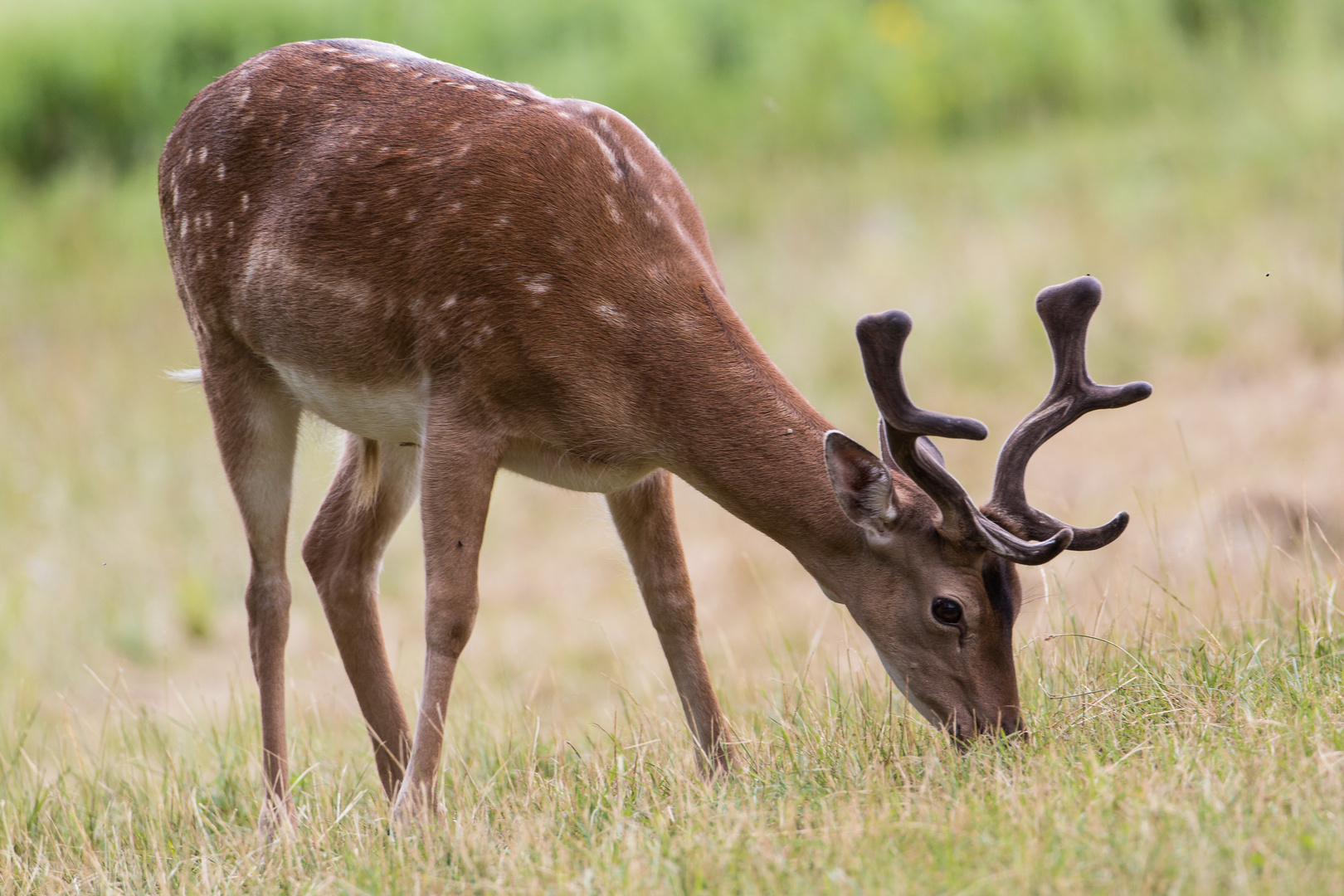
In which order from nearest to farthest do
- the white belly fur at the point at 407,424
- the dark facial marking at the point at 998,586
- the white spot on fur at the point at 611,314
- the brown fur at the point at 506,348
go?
the dark facial marking at the point at 998,586 → the brown fur at the point at 506,348 → the white spot on fur at the point at 611,314 → the white belly fur at the point at 407,424

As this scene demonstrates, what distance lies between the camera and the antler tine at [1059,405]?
13.2ft

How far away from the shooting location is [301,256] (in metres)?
4.72

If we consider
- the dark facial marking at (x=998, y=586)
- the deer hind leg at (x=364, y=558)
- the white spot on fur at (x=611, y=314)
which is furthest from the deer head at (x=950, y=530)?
the deer hind leg at (x=364, y=558)

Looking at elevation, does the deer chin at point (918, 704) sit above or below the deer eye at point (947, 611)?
below

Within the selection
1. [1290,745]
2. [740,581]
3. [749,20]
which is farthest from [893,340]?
[749,20]

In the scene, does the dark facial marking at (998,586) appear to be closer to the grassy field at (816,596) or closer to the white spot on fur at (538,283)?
the grassy field at (816,596)

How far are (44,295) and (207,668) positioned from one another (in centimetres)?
693

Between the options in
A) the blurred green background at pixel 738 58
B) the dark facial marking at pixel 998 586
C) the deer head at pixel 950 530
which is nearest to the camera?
the deer head at pixel 950 530

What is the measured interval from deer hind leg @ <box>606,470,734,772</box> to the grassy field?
0.49ft

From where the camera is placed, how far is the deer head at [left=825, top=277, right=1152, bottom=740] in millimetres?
3990

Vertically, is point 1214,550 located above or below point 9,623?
above

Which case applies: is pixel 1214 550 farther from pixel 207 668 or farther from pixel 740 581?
pixel 207 668

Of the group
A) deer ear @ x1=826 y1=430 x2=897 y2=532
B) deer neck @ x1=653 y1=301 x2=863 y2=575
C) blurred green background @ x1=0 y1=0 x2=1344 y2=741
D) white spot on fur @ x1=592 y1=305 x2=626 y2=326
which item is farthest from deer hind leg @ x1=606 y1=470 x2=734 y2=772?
blurred green background @ x1=0 y1=0 x2=1344 y2=741

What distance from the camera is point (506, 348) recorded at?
4406 millimetres
